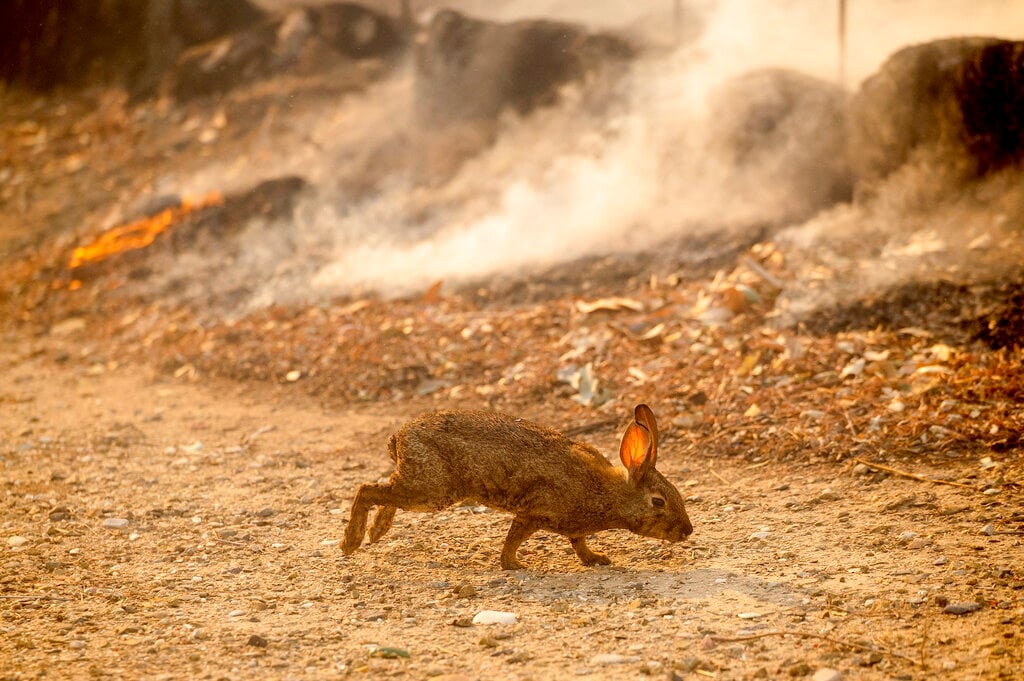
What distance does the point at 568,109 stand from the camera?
1293 centimetres

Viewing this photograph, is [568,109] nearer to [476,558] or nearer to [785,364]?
[785,364]

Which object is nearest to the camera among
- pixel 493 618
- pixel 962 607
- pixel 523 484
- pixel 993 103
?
pixel 962 607

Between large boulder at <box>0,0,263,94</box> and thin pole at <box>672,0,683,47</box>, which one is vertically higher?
large boulder at <box>0,0,263,94</box>

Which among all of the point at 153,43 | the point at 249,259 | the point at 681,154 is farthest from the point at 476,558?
the point at 153,43

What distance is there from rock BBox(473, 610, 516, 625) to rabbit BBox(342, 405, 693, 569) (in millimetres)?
575

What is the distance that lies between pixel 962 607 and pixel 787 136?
7.13 meters

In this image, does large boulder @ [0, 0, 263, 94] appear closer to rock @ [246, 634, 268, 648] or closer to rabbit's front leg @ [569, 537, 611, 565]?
rabbit's front leg @ [569, 537, 611, 565]

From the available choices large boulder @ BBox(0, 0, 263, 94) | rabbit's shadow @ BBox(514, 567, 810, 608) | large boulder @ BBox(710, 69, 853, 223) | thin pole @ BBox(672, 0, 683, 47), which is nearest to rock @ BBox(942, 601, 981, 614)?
rabbit's shadow @ BBox(514, 567, 810, 608)

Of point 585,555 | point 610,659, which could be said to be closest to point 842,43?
point 585,555

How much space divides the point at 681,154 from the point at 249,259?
568cm

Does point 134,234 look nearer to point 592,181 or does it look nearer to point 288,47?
point 288,47

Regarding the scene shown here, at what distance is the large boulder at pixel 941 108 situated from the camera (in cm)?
852

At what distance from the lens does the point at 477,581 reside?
15.4ft

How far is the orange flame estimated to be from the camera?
44.9 ft
